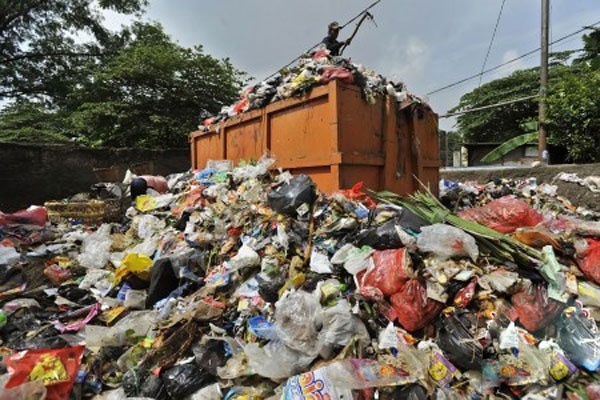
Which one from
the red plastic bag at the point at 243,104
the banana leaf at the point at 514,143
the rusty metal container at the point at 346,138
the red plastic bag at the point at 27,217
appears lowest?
the red plastic bag at the point at 27,217

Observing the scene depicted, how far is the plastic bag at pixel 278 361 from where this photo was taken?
5.92 ft

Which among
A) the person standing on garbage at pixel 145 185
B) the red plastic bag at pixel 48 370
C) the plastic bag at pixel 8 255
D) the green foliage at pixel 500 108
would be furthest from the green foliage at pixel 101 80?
the green foliage at pixel 500 108

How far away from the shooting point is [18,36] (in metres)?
13.2

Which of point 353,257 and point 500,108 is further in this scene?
point 500,108

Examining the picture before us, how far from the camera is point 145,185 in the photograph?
208 inches

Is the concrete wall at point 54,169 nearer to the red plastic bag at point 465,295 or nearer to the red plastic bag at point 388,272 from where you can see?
the red plastic bag at point 388,272

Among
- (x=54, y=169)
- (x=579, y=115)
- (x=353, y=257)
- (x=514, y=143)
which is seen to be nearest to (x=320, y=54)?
(x=353, y=257)

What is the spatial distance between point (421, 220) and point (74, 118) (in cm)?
1164

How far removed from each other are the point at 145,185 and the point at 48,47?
1299cm

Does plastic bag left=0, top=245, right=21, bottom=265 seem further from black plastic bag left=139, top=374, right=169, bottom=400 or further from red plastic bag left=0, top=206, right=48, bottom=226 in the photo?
black plastic bag left=139, top=374, right=169, bottom=400

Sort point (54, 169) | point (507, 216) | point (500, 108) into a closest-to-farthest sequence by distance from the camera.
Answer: point (507, 216) → point (54, 169) → point (500, 108)

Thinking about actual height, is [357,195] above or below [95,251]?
above

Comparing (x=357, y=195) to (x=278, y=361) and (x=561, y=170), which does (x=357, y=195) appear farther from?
(x=561, y=170)

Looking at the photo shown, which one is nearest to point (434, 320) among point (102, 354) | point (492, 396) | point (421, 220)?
Answer: point (492, 396)
